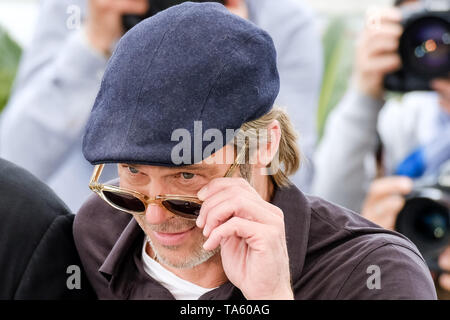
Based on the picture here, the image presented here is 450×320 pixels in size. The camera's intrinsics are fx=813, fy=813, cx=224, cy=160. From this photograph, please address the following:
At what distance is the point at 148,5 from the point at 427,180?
16.0 inches

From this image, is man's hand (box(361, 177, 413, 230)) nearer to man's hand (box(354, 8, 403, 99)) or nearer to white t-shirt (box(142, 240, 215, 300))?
man's hand (box(354, 8, 403, 99))

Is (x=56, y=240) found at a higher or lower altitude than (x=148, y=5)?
lower

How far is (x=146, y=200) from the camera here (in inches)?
31.8

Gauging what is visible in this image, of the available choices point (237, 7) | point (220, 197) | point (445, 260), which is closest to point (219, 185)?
point (220, 197)

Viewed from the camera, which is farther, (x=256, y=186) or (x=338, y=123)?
(x=338, y=123)

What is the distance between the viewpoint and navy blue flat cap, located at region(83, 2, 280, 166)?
2.46ft

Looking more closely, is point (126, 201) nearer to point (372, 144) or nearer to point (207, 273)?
point (207, 273)

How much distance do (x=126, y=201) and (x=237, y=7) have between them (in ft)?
0.87

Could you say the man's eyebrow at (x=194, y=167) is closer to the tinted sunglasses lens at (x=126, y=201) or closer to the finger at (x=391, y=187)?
the tinted sunglasses lens at (x=126, y=201)

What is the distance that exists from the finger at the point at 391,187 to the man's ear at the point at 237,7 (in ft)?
0.95

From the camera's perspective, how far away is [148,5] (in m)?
0.95
